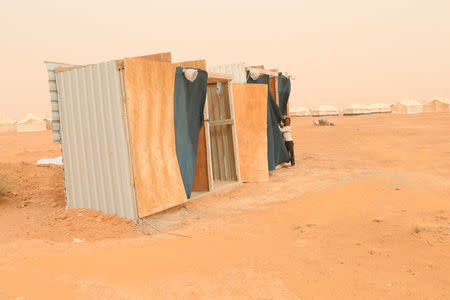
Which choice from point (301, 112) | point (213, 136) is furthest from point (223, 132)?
point (301, 112)

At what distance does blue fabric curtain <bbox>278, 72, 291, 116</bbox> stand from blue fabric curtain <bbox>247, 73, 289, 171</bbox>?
762mm

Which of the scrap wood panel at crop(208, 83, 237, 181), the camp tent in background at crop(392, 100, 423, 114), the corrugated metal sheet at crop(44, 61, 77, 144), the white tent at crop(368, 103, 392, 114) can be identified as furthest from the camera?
the white tent at crop(368, 103, 392, 114)

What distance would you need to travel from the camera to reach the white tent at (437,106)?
36562mm

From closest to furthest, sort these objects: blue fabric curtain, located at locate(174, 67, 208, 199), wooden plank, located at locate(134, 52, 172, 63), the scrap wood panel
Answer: blue fabric curtain, located at locate(174, 67, 208, 199), wooden plank, located at locate(134, 52, 172, 63), the scrap wood panel

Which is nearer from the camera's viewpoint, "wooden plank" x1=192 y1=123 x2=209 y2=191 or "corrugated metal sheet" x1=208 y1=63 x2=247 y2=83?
"wooden plank" x1=192 y1=123 x2=209 y2=191

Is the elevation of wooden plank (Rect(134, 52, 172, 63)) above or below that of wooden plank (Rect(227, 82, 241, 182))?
above

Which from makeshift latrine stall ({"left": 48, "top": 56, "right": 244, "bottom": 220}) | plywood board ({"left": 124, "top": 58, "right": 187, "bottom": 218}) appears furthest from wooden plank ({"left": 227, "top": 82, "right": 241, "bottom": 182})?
plywood board ({"left": 124, "top": 58, "right": 187, "bottom": 218})

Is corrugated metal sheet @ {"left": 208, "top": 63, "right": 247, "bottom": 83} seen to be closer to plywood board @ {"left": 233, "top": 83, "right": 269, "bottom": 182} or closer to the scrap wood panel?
plywood board @ {"left": 233, "top": 83, "right": 269, "bottom": 182}

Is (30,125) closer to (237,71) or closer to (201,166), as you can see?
(237,71)

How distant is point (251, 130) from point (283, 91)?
2.40 m

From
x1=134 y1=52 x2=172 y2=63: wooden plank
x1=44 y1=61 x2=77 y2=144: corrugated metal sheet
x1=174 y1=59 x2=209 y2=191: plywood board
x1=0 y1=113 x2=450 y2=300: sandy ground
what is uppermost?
x1=134 y1=52 x2=172 y2=63: wooden plank

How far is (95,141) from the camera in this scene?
5.35 metres

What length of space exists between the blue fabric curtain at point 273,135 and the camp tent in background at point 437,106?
3436cm

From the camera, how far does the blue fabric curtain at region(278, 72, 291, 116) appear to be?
9859 millimetres
